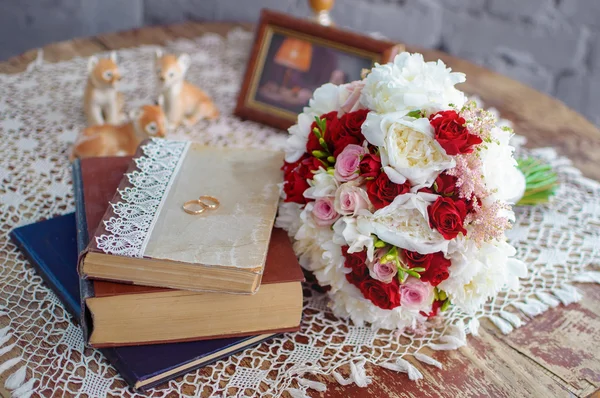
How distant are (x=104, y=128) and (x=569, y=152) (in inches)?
38.1

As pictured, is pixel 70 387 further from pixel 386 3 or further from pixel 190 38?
pixel 386 3

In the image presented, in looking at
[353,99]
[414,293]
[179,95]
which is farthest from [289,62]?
[414,293]

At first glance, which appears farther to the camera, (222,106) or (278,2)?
(278,2)

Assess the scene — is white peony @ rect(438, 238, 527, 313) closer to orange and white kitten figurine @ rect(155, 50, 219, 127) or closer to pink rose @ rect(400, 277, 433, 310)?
pink rose @ rect(400, 277, 433, 310)

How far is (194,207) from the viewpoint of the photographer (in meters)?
0.83

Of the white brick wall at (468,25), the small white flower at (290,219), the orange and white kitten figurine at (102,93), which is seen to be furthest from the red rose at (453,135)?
the white brick wall at (468,25)

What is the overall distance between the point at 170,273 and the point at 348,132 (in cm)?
30

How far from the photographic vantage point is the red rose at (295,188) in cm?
84

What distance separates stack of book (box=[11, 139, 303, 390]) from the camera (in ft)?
2.39

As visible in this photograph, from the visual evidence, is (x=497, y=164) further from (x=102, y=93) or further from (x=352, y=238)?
(x=102, y=93)

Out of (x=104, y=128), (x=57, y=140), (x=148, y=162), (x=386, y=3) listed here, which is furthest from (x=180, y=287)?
(x=386, y=3)

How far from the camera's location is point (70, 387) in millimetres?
731

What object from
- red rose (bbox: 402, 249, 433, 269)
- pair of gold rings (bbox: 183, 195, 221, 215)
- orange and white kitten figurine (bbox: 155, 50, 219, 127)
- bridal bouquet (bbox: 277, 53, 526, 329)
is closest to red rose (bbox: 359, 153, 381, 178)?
bridal bouquet (bbox: 277, 53, 526, 329)

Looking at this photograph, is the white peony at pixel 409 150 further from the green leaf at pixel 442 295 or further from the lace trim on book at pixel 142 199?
the lace trim on book at pixel 142 199
